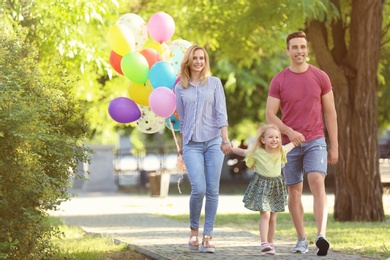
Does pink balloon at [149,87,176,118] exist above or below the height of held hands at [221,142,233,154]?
above

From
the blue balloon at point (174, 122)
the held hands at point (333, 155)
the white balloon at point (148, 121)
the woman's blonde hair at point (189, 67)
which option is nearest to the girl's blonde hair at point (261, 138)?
the held hands at point (333, 155)

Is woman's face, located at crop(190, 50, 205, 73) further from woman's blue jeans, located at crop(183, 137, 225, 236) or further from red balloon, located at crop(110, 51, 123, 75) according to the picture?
red balloon, located at crop(110, 51, 123, 75)

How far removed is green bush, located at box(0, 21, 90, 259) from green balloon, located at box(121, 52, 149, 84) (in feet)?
5.62

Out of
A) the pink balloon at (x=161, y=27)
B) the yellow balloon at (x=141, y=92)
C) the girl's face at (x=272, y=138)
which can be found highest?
the pink balloon at (x=161, y=27)

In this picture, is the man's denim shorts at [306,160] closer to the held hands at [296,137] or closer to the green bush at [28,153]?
the held hands at [296,137]

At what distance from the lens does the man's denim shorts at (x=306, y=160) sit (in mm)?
9047

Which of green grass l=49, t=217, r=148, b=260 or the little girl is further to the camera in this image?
green grass l=49, t=217, r=148, b=260

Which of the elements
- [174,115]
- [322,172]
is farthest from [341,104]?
[322,172]

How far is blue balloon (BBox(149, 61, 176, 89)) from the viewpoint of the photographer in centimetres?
1074

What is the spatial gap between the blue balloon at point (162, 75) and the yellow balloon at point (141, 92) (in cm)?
45

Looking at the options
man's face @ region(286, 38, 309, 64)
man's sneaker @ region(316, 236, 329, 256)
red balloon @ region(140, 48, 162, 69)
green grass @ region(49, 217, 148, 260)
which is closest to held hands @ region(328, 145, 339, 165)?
man's sneaker @ region(316, 236, 329, 256)

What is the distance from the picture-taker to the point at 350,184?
15016 mm

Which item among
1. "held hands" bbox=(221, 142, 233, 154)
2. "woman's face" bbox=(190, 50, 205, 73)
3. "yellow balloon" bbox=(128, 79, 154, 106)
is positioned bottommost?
"held hands" bbox=(221, 142, 233, 154)

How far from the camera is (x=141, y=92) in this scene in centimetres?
1139
